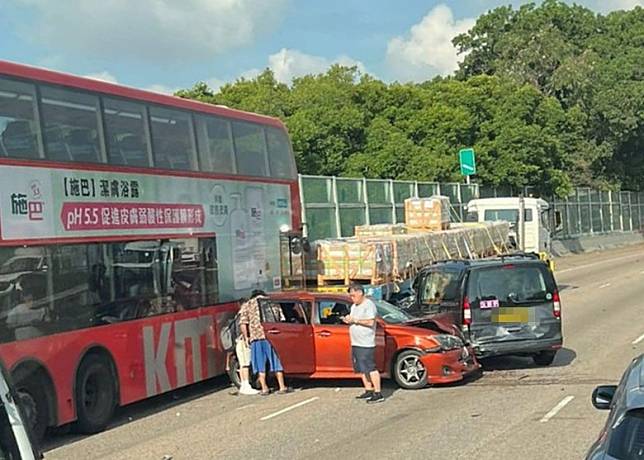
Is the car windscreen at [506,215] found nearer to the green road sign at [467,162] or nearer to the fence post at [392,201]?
the fence post at [392,201]

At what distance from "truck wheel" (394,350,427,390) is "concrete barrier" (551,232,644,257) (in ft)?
120

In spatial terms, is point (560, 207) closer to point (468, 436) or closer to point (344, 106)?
point (344, 106)

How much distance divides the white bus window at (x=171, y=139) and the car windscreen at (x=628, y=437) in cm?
972

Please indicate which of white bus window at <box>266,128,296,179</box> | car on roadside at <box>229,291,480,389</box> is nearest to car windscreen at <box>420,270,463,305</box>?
car on roadside at <box>229,291,480,389</box>

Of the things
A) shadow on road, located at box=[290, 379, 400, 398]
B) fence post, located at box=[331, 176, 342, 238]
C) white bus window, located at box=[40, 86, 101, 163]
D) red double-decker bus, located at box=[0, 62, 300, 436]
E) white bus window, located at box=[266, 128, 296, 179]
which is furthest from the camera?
fence post, located at box=[331, 176, 342, 238]

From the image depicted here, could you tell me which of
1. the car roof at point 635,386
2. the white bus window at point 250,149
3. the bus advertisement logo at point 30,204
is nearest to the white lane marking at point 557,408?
the car roof at point 635,386

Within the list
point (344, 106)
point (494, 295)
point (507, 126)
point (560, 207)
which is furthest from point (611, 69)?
point (494, 295)

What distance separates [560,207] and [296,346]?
4139 centimetres

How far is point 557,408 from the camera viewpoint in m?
11.2

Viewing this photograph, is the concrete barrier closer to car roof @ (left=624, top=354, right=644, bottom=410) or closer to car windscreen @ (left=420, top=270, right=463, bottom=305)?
car windscreen @ (left=420, top=270, right=463, bottom=305)

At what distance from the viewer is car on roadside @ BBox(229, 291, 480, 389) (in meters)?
13.7

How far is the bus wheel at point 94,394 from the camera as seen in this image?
37.8 feet

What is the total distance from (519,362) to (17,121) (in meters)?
9.03

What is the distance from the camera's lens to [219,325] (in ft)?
48.7
